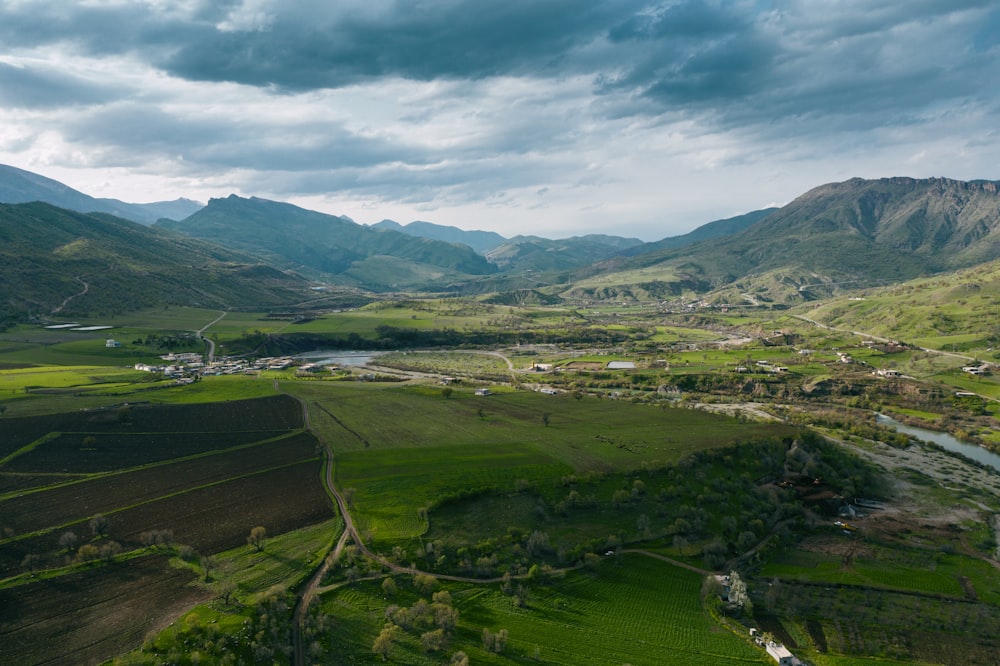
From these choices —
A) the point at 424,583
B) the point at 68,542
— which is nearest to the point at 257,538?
the point at 68,542

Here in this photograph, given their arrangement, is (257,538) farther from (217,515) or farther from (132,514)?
(132,514)

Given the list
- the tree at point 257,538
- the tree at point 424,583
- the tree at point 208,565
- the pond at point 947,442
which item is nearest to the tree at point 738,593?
the tree at point 424,583

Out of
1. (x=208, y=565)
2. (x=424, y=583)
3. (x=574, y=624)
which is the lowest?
(x=574, y=624)

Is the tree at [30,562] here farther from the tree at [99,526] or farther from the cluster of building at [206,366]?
the cluster of building at [206,366]

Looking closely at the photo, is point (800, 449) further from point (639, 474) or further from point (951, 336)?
point (951, 336)

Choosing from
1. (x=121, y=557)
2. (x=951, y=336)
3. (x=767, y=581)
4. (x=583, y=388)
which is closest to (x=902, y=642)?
(x=767, y=581)

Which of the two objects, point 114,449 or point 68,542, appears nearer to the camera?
point 68,542
